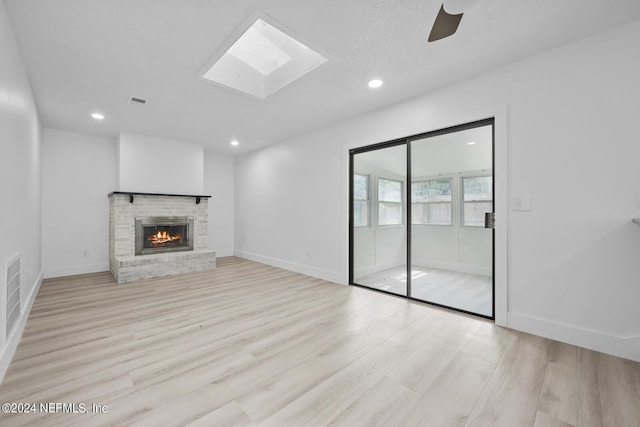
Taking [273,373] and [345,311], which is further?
[345,311]

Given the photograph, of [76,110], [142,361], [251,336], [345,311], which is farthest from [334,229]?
[76,110]

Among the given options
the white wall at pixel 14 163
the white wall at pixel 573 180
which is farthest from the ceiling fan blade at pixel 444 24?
the white wall at pixel 14 163

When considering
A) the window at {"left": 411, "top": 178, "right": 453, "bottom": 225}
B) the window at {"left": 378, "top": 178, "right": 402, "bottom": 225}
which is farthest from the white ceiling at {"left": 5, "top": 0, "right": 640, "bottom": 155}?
the window at {"left": 411, "top": 178, "right": 453, "bottom": 225}

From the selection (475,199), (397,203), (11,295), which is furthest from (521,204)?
(11,295)

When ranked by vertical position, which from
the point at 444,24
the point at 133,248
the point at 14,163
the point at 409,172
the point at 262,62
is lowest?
the point at 133,248

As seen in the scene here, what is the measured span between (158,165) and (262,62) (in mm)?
3272

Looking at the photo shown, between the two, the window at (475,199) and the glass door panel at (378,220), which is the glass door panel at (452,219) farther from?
the glass door panel at (378,220)

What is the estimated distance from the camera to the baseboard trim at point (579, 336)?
6.47 feet

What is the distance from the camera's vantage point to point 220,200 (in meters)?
6.55

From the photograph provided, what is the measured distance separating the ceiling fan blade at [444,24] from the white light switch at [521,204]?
1709 millimetres

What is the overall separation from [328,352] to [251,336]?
0.72m

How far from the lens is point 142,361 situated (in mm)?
1935

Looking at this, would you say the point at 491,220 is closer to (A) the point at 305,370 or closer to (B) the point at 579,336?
(B) the point at 579,336

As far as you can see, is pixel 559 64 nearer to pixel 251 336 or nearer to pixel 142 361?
pixel 251 336
